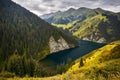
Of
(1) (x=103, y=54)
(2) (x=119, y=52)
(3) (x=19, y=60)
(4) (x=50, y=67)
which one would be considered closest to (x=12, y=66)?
(3) (x=19, y=60)

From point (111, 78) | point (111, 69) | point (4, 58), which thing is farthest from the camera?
point (4, 58)

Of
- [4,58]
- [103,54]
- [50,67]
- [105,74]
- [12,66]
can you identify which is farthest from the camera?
[4,58]

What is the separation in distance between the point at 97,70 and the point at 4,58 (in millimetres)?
191456

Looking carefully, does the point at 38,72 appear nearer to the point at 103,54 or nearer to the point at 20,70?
the point at 20,70

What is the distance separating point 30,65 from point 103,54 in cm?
5895

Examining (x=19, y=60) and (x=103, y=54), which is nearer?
(x=103, y=54)

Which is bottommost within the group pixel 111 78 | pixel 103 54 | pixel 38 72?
pixel 111 78

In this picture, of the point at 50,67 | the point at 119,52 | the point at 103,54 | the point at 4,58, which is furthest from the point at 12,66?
the point at 119,52

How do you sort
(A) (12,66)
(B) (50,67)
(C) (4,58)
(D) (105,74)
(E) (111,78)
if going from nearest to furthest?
(E) (111,78), (D) (105,74), (A) (12,66), (B) (50,67), (C) (4,58)

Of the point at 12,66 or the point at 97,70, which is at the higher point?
the point at 12,66

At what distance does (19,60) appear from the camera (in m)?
154

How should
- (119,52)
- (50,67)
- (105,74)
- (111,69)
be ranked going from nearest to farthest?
(105,74), (111,69), (119,52), (50,67)

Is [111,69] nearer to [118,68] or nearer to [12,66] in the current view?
[118,68]

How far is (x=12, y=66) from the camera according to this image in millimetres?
146750
